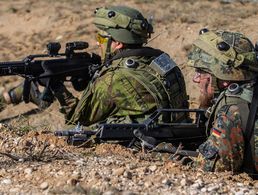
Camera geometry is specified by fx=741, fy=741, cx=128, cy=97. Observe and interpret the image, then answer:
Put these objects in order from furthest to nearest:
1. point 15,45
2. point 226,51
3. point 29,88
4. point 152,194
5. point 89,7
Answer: point 89,7 → point 15,45 → point 29,88 → point 226,51 → point 152,194

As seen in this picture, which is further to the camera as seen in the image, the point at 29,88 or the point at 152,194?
the point at 29,88

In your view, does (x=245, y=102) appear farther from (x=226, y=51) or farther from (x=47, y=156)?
(x=47, y=156)

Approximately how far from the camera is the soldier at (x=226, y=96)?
537cm

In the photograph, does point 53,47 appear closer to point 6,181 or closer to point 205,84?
point 205,84

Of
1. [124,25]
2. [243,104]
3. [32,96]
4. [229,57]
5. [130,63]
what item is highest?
[229,57]

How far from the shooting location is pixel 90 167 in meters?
5.27

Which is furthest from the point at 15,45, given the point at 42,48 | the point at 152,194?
the point at 152,194

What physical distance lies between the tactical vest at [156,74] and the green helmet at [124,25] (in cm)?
26

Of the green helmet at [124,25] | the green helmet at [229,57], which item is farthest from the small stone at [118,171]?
the green helmet at [124,25]

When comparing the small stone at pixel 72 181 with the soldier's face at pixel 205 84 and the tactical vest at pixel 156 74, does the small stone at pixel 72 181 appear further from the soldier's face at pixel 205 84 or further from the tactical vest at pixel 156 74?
the tactical vest at pixel 156 74

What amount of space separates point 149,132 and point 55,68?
1.83 m

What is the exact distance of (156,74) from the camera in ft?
23.3

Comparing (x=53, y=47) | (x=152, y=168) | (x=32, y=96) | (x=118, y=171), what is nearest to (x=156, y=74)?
(x=53, y=47)

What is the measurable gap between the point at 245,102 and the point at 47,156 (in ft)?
4.99
